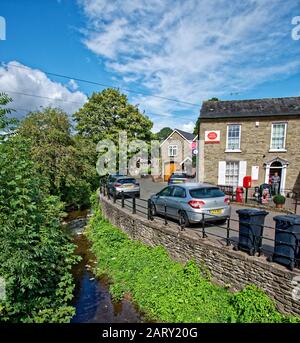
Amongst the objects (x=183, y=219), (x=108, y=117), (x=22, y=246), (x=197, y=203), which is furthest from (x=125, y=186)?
(x=108, y=117)

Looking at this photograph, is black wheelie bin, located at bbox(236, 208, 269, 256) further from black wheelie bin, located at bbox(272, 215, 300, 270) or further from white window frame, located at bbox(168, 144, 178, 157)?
white window frame, located at bbox(168, 144, 178, 157)

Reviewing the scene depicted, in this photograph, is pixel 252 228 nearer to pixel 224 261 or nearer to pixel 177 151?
pixel 224 261

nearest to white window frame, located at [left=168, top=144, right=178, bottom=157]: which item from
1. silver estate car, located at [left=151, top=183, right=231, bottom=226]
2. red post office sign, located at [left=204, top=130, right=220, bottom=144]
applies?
red post office sign, located at [left=204, top=130, right=220, bottom=144]

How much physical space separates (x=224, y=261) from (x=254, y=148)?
12.2 m

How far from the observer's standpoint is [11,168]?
204 inches

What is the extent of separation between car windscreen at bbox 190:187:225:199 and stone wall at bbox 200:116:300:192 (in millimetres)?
9642

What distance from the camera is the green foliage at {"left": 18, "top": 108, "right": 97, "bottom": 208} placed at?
14715 mm

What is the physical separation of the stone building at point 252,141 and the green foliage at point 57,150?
31.6 feet

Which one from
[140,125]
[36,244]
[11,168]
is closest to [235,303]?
[36,244]

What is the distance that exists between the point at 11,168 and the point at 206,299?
5855 mm

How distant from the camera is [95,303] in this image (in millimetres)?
6934

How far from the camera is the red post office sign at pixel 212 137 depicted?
16.7 metres

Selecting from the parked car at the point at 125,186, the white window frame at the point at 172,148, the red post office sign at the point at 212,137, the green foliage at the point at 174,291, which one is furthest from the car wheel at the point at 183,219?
the white window frame at the point at 172,148
